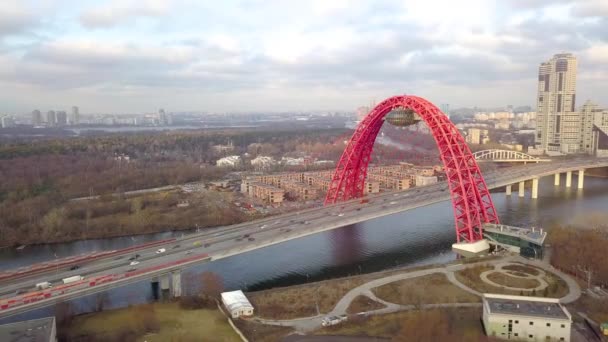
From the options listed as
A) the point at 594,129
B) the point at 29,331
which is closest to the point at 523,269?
the point at 29,331

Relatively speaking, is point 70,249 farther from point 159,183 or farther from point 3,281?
point 159,183

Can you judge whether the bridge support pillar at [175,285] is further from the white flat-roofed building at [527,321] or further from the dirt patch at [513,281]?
the dirt patch at [513,281]

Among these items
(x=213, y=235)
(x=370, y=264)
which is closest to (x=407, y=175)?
(x=370, y=264)

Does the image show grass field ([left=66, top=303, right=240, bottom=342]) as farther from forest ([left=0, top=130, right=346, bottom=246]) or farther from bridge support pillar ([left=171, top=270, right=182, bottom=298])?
forest ([left=0, top=130, right=346, bottom=246])

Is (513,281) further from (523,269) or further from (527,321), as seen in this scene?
(527,321)

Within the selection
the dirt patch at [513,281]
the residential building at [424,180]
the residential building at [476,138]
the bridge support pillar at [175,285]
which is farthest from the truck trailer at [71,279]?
the residential building at [476,138]
